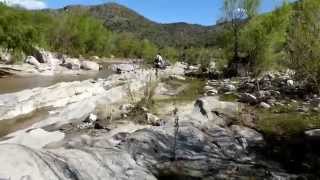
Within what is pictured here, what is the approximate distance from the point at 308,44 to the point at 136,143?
12942 mm

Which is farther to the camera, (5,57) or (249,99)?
(5,57)

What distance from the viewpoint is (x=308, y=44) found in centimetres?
2369

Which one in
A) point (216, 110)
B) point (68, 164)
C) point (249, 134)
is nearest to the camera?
point (68, 164)

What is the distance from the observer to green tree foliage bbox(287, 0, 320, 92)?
2375 cm

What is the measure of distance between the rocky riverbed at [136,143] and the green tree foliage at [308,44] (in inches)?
128

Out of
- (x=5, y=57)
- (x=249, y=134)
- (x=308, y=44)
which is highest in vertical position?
(x=308, y=44)

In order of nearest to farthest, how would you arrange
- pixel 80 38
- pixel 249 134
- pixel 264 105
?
1. pixel 249 134
2. pixel 264 105
3. pixel 80 38

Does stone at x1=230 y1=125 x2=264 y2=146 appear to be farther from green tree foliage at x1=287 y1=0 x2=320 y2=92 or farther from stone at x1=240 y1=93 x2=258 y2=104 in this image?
green tree foliage at x1=287 y1=0 x2=320 y2=92

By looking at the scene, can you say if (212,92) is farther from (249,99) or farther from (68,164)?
(68,164)

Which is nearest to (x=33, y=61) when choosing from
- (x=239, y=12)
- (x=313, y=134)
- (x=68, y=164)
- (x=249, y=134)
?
(x=239, y=12)

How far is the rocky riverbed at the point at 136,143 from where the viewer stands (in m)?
10.9

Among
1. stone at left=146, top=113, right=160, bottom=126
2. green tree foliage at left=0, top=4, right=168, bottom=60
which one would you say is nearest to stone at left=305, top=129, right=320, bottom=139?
stone at left=146, top=113, right=160, bottom=126

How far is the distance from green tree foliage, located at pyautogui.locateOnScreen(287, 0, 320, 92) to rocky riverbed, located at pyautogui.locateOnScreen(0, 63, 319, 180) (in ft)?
10.7

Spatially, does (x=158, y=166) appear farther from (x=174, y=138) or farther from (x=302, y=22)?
(x=302, y=22)
